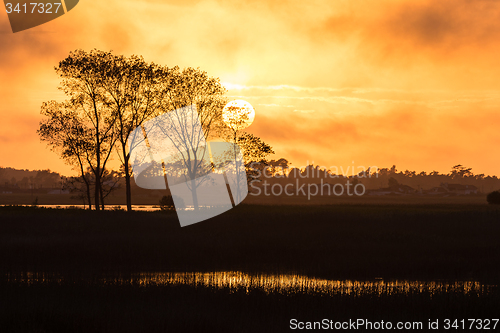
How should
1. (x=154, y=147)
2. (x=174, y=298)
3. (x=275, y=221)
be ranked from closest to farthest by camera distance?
1. (x=174, y=298)
2. (x=275, y=221)
3. (x=154, y=147)

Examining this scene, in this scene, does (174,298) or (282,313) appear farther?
(174,298)

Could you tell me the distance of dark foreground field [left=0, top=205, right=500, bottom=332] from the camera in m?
12.3

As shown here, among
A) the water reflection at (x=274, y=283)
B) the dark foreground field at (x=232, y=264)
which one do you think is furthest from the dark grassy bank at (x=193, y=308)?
the water reflection at (x=274, y=283)

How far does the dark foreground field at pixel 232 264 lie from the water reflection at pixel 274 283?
0.43 m

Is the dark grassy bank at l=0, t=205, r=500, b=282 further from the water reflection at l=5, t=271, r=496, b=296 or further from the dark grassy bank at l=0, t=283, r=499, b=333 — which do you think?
the dark grassy bank at l=0, t=283, r=499, b=333

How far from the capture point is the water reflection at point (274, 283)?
16.1m

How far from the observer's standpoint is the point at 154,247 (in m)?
26.3


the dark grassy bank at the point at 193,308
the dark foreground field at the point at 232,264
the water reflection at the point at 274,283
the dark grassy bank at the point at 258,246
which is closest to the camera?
the dark grassy bank at the point at 193,308

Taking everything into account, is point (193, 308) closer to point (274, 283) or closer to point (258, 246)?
point (274, 283)

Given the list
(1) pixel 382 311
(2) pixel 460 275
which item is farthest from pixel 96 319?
(2) pixel 460 275

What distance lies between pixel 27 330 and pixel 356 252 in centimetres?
1970

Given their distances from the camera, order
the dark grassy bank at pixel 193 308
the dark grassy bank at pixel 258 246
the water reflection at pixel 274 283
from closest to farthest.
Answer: the dark grassy bank at pixel 193 308
the water reflection at pixel 274 283
the dark grassy bank at pixel 258 246

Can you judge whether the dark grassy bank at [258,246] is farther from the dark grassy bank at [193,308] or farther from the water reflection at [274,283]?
the dark grassy bank at [193,308]

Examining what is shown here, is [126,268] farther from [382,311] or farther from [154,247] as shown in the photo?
[382,311]
